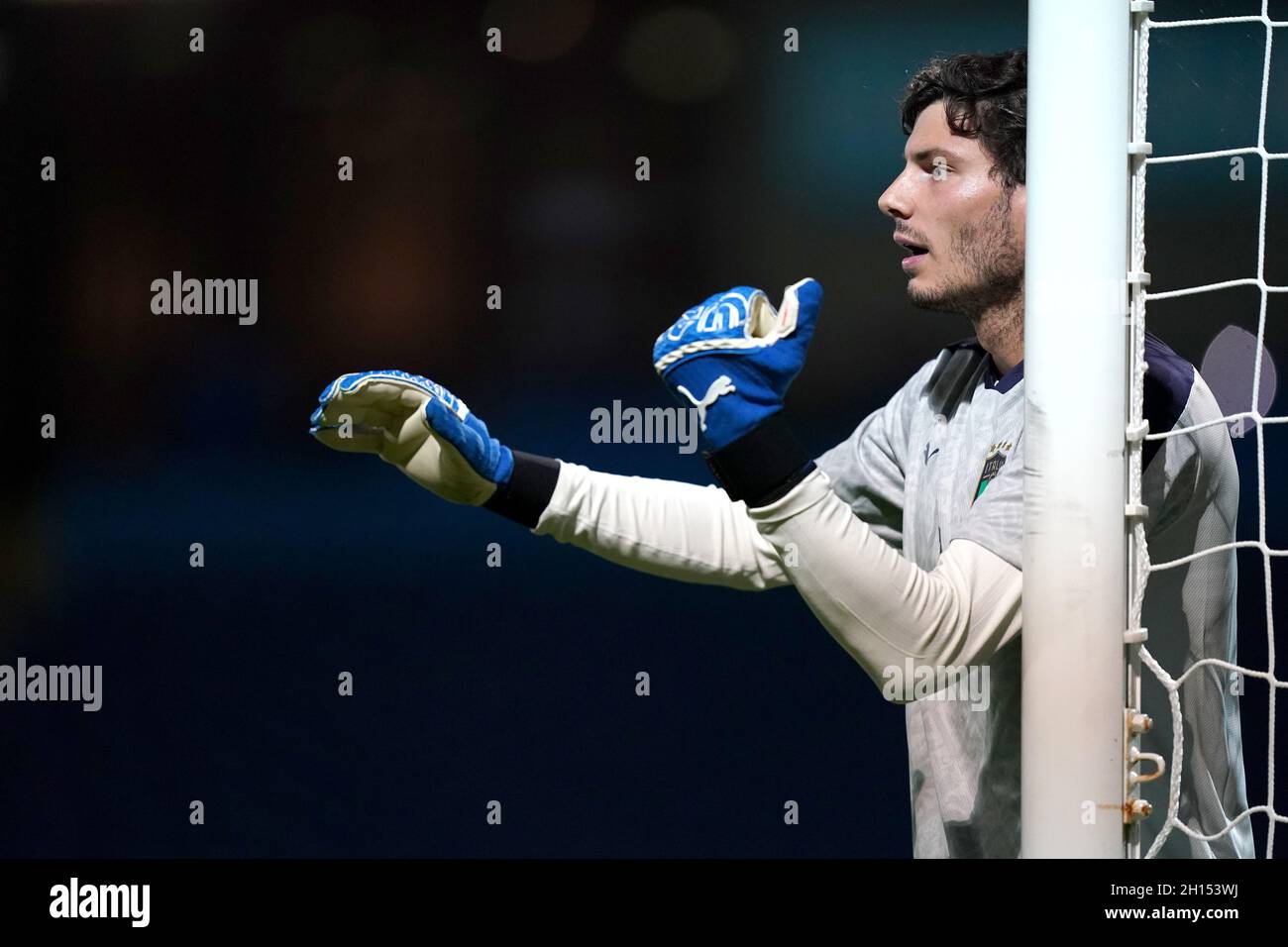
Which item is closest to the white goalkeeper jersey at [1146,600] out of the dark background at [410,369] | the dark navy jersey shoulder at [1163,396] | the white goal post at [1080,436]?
the dark navy jersey shoulder at [1163,396]

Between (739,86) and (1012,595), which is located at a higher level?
(739,86)

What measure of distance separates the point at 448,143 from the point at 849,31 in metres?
0.67

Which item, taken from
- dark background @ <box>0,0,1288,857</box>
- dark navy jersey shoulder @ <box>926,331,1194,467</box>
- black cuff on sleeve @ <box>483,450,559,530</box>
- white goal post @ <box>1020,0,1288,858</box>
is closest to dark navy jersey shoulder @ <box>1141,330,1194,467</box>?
dark navy jersey shoulder @ <box>926,331,1194,467</box>

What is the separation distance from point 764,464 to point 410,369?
133cm

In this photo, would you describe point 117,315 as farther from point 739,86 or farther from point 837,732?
point 837,732

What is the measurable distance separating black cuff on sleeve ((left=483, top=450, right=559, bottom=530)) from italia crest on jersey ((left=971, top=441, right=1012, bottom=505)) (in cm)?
40

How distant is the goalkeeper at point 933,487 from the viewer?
1.14 metres

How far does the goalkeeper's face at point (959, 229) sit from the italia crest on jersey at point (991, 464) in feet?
0.47

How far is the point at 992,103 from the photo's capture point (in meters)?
1.39

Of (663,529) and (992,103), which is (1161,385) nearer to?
(992,103)

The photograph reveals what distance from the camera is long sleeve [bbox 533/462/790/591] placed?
4.56 feet

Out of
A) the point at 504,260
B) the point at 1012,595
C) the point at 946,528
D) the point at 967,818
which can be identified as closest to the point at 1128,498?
the point at 1012,595

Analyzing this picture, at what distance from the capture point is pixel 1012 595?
1.19m

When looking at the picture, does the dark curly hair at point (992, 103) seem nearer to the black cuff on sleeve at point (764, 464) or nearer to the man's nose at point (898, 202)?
the man's nose at point (898, 202)
